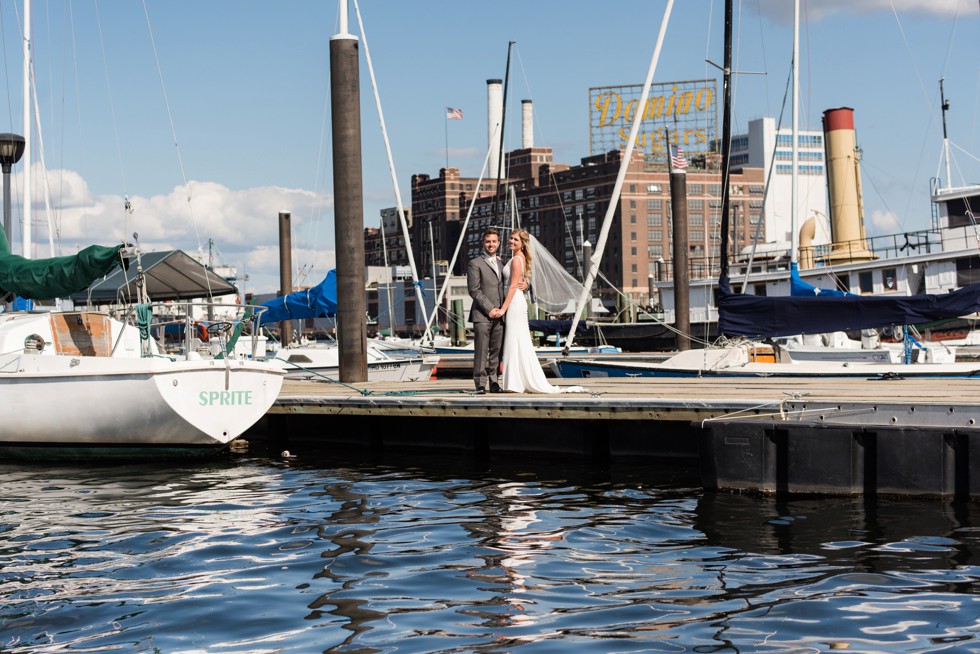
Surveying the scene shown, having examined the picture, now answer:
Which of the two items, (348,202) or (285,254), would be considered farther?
(285,254)

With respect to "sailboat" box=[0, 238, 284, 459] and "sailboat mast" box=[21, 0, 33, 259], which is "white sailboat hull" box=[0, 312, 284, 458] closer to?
"sailboat" box=[0, 238, 284, 459]

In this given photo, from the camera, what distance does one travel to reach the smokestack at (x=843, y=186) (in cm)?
4756

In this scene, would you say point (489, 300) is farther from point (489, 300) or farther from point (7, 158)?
point (7, 158)

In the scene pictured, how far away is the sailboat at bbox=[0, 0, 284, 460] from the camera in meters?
13.6

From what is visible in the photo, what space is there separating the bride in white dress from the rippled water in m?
2.35

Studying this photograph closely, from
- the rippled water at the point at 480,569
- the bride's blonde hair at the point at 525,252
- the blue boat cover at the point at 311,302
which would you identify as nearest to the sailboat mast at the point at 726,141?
the bride's blonde hair at the point at 525,252

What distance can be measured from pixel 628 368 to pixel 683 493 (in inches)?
378

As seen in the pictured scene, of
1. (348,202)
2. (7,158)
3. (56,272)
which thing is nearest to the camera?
(56,272)

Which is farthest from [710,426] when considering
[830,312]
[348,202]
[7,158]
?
[7,158]

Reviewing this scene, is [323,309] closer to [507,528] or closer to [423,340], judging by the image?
[423,340]

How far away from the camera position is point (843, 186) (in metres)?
47.9

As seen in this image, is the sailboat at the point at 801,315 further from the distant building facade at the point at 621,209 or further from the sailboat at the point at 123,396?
the distant building facade at the point at 621,209

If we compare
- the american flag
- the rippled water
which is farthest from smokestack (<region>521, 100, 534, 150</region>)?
the rippled water

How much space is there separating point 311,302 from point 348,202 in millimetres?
11999
